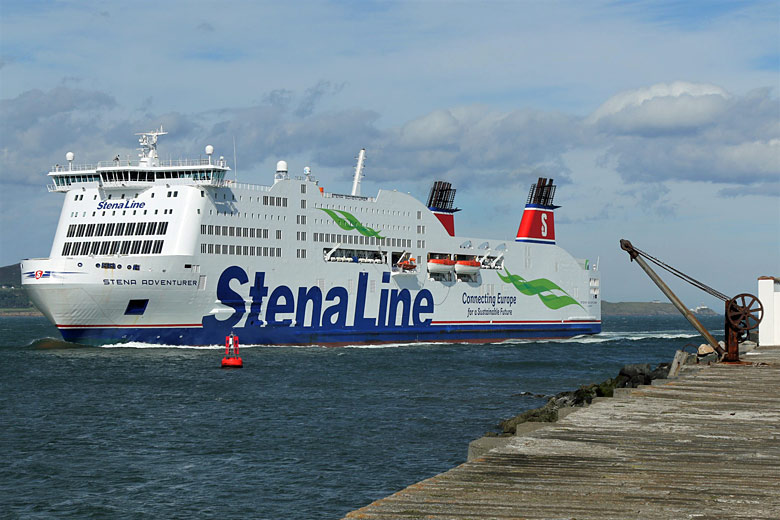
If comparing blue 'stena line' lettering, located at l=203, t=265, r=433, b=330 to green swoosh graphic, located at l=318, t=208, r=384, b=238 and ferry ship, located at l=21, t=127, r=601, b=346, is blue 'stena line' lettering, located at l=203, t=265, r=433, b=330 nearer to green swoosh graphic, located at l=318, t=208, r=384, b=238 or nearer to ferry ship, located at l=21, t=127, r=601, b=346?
ferry ship, located at l=21, t=127, r=601, b=346

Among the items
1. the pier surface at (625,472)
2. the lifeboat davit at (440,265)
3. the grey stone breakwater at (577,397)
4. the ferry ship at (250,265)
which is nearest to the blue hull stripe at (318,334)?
the ferry ship at (250,265)

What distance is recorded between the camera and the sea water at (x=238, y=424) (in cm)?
1423

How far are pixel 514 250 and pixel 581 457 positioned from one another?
49.4 metres

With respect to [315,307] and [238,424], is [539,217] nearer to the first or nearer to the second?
[315,307]

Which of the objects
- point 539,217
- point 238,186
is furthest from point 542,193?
point 238,186

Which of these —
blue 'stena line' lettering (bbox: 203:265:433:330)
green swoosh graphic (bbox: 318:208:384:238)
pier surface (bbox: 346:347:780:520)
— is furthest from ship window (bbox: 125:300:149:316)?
pier surface (bbox: 346:347:780:520)

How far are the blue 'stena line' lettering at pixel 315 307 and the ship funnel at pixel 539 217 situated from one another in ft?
36.5

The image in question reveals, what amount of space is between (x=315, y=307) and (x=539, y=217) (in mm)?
20545

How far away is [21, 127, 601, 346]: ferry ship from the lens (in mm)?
39156

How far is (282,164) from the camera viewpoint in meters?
45.8

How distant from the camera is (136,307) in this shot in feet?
129

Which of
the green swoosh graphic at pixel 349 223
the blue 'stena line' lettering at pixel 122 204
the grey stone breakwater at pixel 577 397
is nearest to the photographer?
the grey stone breakwater at pixel 577 397

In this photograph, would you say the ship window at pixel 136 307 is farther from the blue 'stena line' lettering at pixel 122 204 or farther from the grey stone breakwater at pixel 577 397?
the grey stone breakwater at pixel 577 397

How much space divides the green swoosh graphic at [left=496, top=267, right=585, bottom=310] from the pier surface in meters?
45.0
